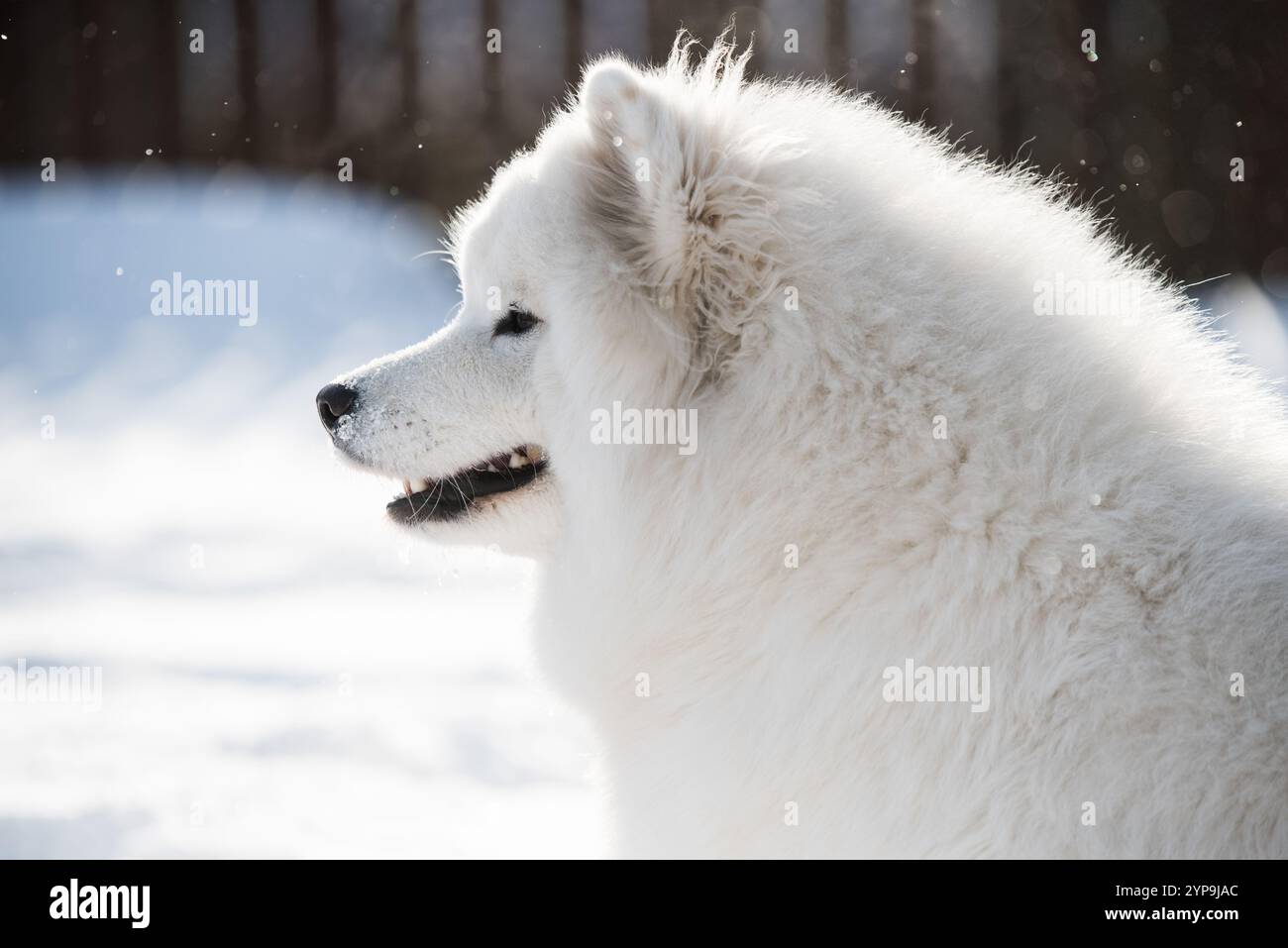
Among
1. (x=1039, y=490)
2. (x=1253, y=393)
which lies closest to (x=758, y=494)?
(x=1039, y=490)

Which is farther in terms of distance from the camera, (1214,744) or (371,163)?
(371,163)

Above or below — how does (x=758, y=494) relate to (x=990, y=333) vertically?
below

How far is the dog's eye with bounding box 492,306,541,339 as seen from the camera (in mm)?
2838

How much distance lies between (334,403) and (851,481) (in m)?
1.51

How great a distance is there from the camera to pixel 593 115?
2.54m

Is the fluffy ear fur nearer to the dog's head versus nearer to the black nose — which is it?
the dog's head

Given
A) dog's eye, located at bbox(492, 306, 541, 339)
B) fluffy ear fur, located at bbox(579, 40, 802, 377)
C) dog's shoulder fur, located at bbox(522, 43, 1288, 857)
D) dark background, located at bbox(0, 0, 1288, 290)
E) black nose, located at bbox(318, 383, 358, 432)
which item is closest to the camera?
dog's shoulder fur, located at bbox(522, 43, 1288, 857)

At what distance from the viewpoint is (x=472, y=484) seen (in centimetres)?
295

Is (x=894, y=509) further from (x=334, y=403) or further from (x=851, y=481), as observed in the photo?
(x=334, y=403)

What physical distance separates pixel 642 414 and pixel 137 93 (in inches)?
311

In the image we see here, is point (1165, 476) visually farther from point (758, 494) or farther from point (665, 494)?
point (665, 494)

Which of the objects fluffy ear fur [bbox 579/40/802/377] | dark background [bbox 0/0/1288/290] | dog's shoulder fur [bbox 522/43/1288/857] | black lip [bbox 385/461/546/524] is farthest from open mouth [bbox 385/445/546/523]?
dark background [bbox 0/0/1288/290]

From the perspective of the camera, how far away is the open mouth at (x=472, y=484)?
291cm

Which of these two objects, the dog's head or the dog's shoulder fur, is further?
the dog's head
